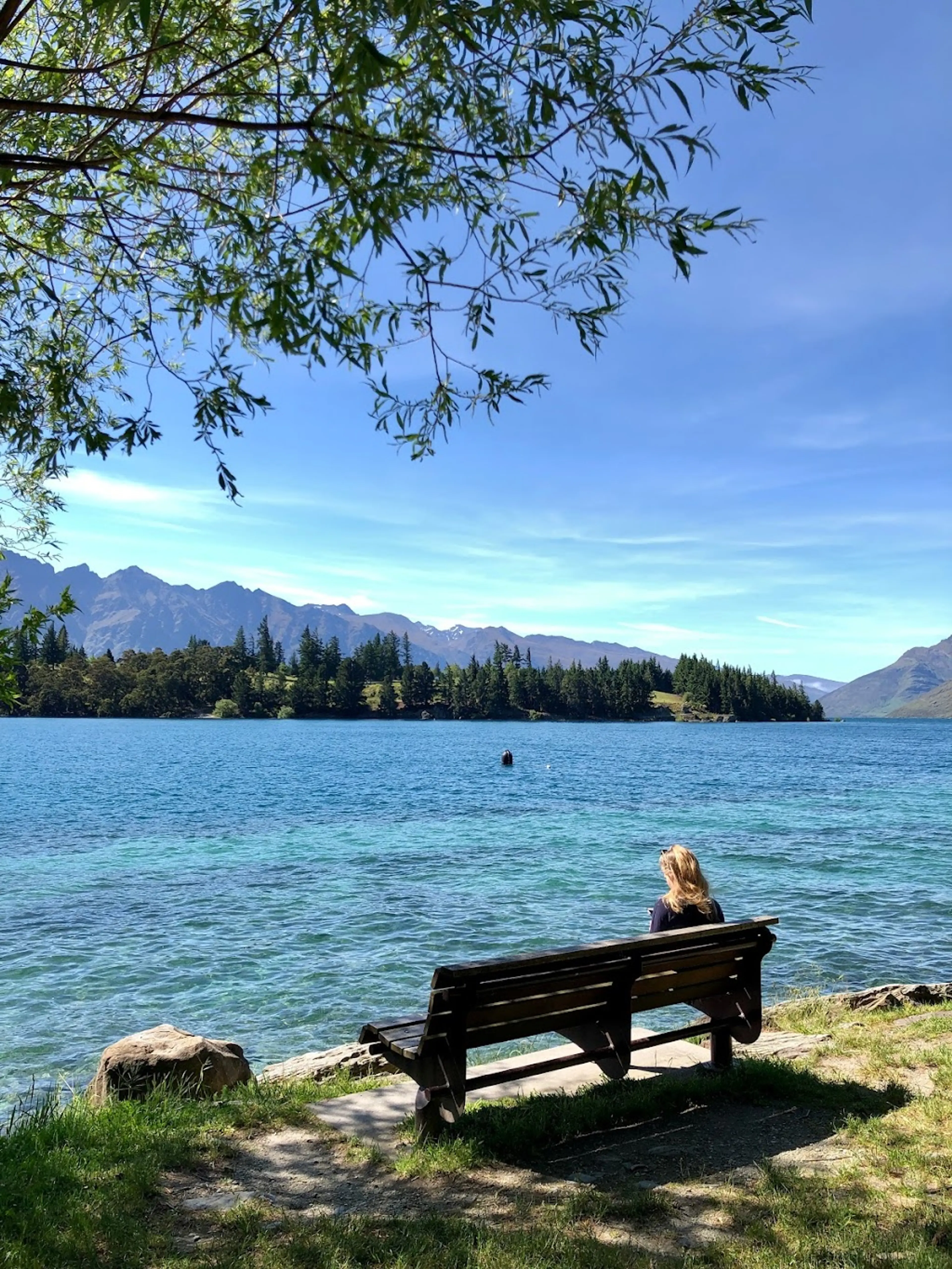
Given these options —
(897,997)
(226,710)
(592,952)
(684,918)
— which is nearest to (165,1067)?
(592,952)

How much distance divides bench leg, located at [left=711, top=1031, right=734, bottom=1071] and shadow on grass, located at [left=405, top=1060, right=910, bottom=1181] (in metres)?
0.15

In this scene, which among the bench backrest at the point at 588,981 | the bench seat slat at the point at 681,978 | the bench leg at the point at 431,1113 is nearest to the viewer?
the bench backrest at the point at 588,981

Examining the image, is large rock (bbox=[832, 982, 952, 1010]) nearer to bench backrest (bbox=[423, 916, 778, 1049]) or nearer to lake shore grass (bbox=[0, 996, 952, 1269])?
lake shore grass (bbox=[0, 996, 952, 1269])

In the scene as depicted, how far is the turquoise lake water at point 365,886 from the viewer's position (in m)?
13.1

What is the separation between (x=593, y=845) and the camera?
29203 millimetres

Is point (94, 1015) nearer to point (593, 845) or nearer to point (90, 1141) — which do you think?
point (90, 1141)

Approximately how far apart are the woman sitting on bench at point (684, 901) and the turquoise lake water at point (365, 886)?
5.47m

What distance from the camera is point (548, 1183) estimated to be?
5535 millimetres

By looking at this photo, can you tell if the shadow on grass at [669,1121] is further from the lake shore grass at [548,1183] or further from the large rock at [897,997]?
the large rock at [897,997]

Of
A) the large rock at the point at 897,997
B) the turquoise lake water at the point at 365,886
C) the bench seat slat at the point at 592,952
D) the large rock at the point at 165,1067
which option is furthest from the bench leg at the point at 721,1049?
the turquoise lake water at the point at 365,886

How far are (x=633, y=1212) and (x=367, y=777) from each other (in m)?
54.9

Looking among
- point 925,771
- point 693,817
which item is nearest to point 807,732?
point 925,771

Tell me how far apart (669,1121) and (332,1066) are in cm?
389

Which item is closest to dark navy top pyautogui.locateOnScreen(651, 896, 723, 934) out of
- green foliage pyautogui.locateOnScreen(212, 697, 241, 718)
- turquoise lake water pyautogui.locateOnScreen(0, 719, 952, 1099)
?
turquoise lake water pyautogui.locateOnScreen(0, 719, 952, 1099)
